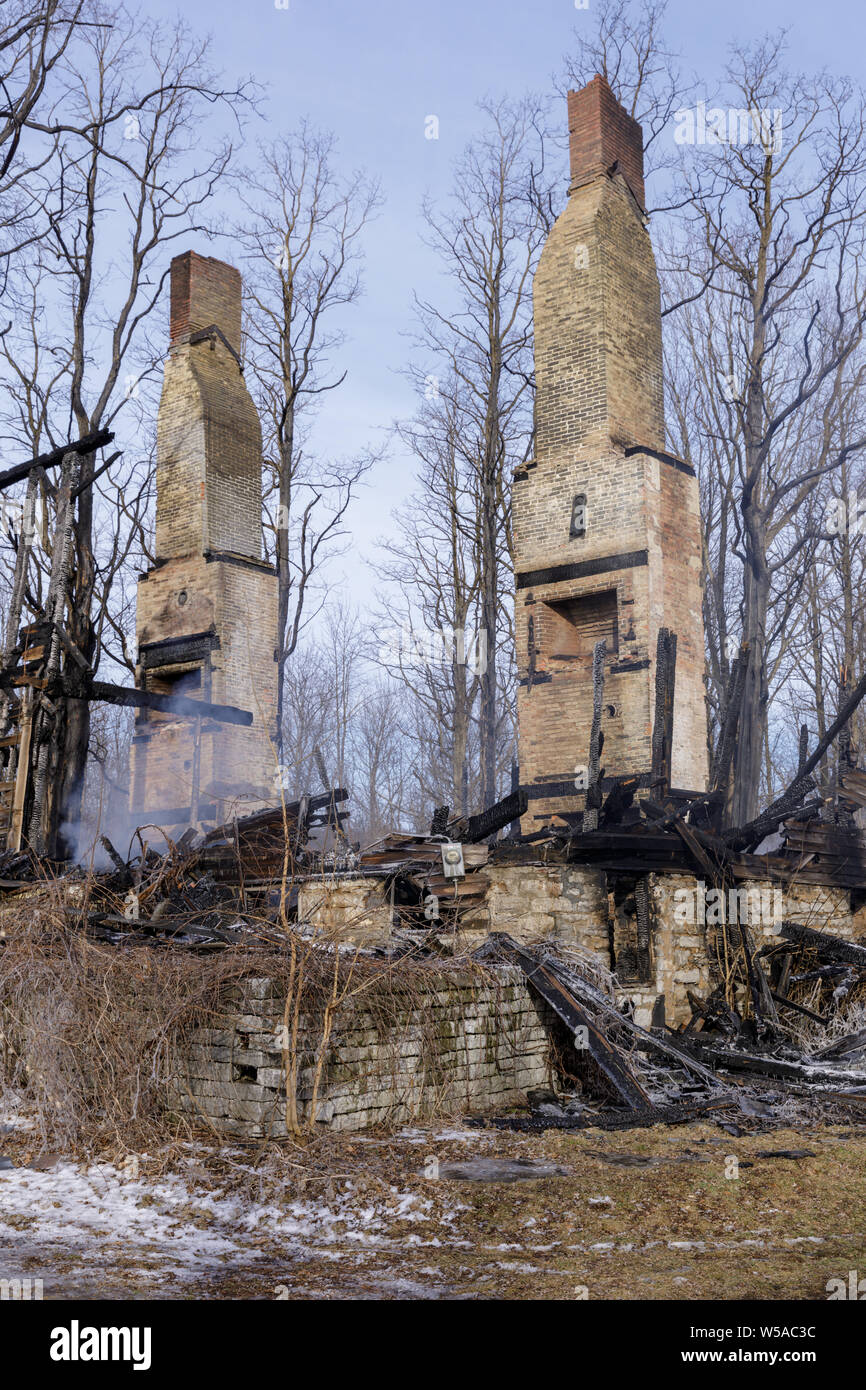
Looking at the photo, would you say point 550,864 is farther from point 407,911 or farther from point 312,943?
point 312,943

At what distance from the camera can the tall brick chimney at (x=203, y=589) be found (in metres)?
18.7

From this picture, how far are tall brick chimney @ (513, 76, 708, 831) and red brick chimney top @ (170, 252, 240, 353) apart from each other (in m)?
6.66

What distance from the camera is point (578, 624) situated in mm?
16641

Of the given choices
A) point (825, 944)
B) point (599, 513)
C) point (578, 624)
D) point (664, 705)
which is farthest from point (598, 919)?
point (599, 513)

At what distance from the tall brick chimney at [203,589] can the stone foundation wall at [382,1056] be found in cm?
991

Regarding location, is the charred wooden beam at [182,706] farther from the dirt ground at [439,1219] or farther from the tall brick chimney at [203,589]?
the dirt ground at [439,1219]

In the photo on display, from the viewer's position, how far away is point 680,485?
16453 millimetres

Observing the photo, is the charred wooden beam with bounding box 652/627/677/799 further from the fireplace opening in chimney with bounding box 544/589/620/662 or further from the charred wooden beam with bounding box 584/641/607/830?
the fireplace opening in chimney with bounding box 544/589/620/662

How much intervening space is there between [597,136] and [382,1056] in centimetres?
1490

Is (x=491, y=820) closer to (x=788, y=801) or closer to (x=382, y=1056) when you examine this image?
(x=788, y=801)

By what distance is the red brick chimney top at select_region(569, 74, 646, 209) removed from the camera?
1745cm

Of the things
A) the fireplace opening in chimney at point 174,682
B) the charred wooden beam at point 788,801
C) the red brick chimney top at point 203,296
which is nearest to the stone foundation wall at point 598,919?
the charred wooden beam at point 788,801

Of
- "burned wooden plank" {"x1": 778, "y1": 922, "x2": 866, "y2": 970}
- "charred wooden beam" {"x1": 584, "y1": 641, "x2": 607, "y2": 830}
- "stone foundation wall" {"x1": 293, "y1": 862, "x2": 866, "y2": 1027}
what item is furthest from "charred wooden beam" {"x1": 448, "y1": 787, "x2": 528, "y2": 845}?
"burned wooden plank" {"x1": 778, "y1": 922, "x2": 866, "y2": 970}

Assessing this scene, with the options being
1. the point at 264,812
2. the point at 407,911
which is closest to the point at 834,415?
the point at 264,812
